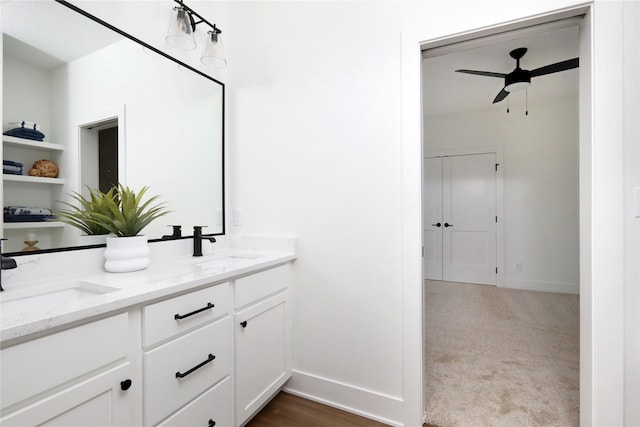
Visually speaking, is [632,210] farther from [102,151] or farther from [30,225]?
[30,225]

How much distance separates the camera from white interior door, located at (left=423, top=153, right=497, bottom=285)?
14.7 ft

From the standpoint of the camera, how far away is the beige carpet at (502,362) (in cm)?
169

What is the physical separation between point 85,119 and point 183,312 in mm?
974

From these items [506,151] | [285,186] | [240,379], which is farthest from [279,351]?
[506,151]

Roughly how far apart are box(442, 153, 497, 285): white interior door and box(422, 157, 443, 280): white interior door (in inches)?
2.7

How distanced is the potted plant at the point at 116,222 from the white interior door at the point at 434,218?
440 centimetres

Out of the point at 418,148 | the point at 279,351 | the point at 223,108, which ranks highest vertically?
the point at 223,108

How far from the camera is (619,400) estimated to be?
125 centimetres

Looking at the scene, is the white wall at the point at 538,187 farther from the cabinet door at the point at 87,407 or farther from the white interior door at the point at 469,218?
the cabinet door at the point at 87,407

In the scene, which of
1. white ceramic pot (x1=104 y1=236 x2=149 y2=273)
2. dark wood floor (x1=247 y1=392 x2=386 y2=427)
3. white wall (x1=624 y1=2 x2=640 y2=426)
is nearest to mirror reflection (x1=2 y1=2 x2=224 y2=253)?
white ceramic pot (x1=104 y1=236 x2=149 y2=273)

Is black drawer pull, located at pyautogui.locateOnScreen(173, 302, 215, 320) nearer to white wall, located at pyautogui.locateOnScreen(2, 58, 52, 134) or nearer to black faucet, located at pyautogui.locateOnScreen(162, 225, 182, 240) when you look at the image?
black faucet, located at pyautogui.locateOnScreen(162, 225, 182, 240)

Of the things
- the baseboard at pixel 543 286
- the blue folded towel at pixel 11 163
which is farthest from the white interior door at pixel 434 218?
the blue folded towel at pixel 11 163

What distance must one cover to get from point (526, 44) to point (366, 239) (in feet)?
8.30

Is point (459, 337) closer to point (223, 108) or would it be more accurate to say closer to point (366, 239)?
point (366, 239)
